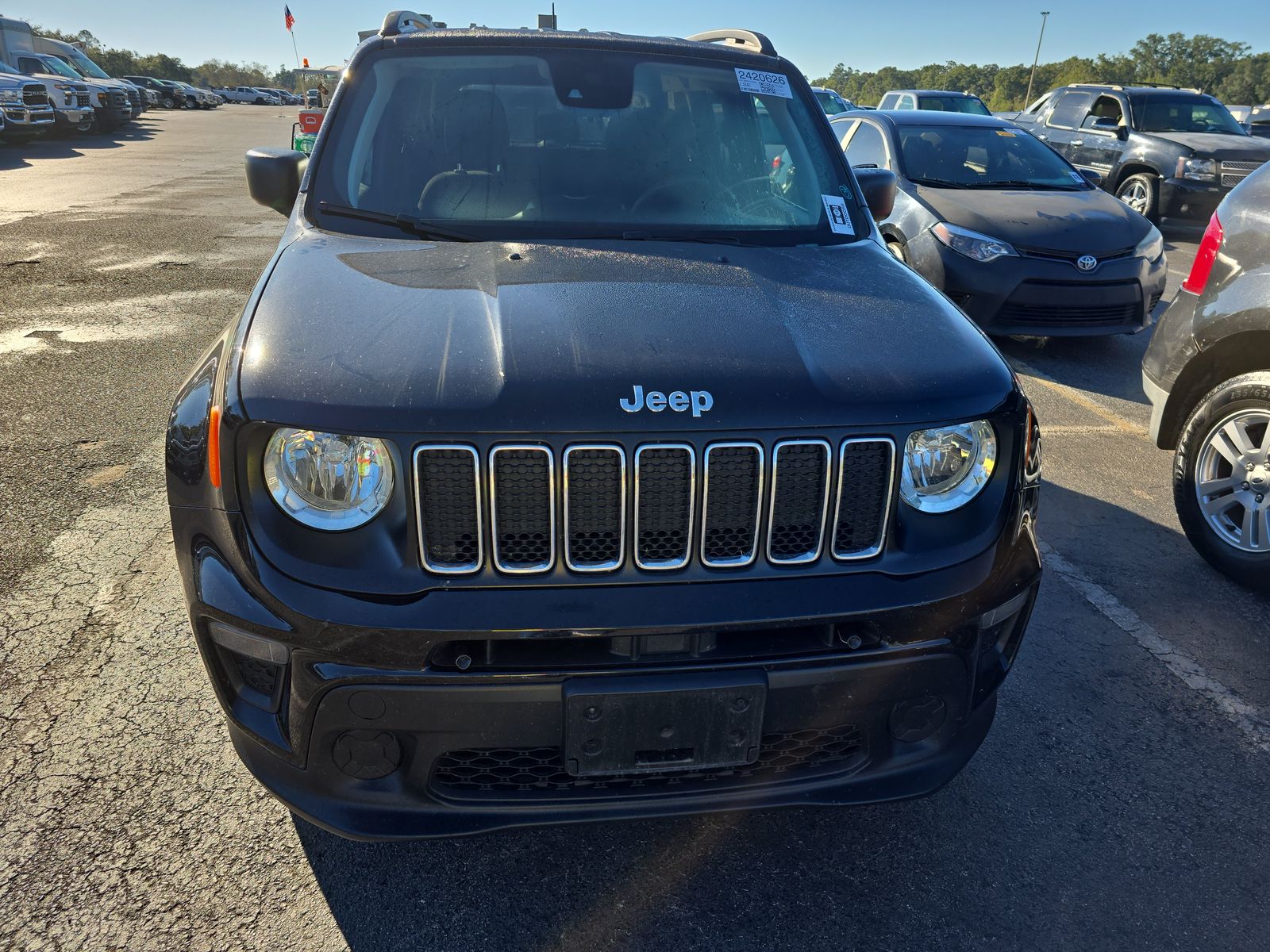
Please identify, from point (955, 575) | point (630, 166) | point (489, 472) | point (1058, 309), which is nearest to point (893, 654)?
point (955, 575)

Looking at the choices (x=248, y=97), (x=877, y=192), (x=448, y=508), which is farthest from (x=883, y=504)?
(x=248, y=97)

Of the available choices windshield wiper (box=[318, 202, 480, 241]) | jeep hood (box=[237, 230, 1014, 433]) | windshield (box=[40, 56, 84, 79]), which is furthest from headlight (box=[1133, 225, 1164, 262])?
windshield (box=[40, 56, 84, 79])

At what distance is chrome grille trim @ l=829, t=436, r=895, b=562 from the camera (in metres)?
1.93

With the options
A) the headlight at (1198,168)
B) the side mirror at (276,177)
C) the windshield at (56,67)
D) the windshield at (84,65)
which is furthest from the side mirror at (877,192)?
the windshield at (84,65)

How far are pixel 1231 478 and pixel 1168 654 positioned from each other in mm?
878

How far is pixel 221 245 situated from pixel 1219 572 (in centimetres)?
997

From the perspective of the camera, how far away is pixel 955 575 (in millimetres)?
1988

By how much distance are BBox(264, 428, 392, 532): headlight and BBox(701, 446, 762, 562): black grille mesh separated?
2.08 feet

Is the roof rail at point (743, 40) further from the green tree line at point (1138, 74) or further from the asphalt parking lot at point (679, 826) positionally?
the green tree line at point (1138, 74)

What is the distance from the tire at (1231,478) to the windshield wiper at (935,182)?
160 inches

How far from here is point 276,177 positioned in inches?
130

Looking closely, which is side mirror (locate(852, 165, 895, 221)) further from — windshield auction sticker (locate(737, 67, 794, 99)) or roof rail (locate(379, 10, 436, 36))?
roof rail (locate(379, 10, 436, 36))

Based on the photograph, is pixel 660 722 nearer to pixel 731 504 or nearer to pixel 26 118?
pixel 731 504

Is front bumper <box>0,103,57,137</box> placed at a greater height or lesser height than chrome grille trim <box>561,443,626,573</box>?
lesser
